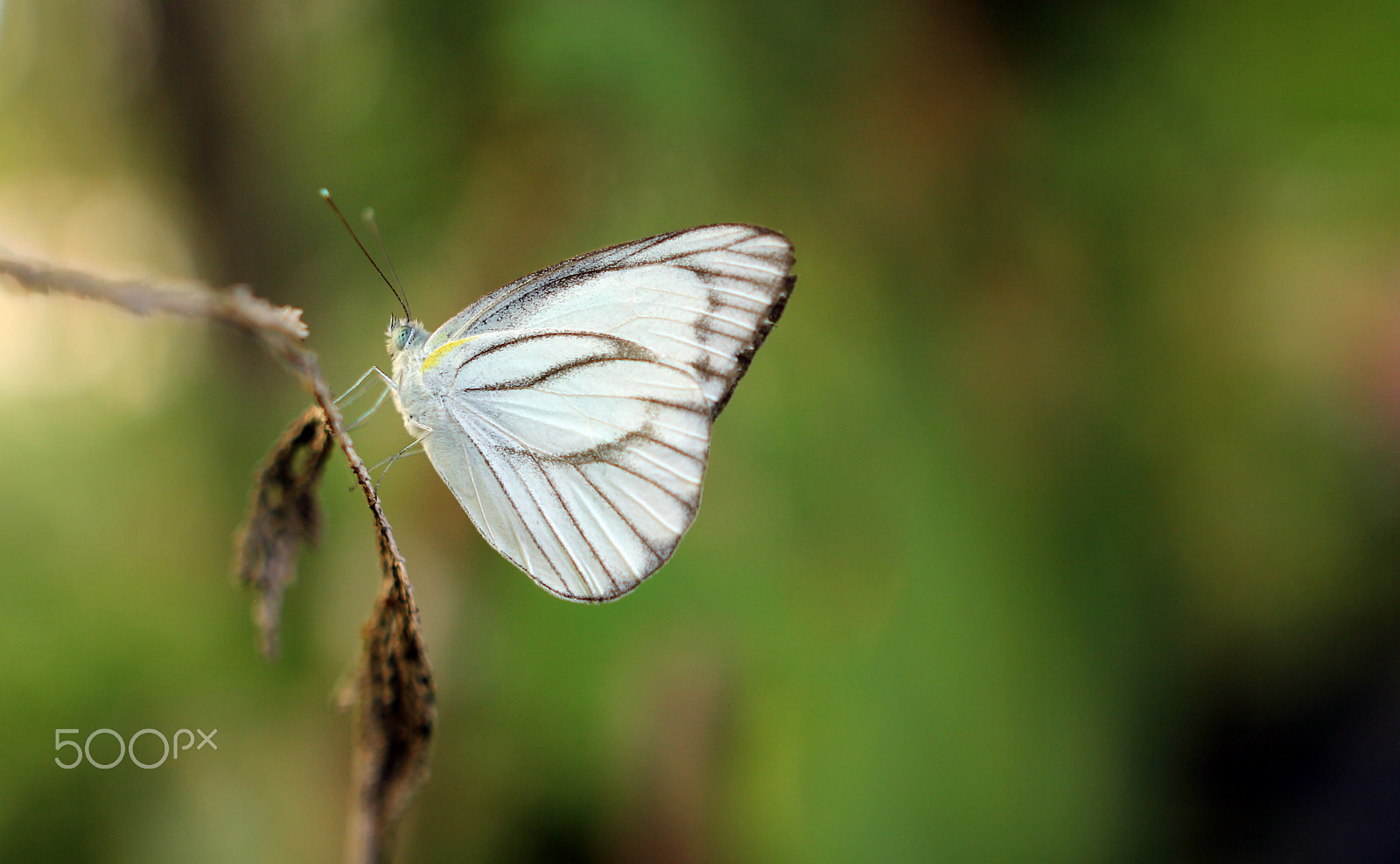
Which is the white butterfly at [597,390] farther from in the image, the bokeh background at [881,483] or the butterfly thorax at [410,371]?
the bokeh background at [881,483]

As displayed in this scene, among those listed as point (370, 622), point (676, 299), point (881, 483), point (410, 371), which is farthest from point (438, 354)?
point (881, 483)

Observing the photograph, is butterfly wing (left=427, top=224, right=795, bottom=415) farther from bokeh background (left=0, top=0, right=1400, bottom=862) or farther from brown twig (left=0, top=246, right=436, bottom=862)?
bokeh background (left=0, top=0, right=1400, bottom=862)

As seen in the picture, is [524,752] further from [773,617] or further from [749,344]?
[749,344]

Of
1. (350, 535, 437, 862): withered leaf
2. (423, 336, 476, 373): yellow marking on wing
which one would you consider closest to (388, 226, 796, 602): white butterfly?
(423, 336, 476, 373): yellow marking on wing

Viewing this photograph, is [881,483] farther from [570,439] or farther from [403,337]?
[403,337]

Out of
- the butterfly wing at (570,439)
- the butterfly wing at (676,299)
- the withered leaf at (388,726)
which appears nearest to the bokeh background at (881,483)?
the butterfly wing at (570,439)
